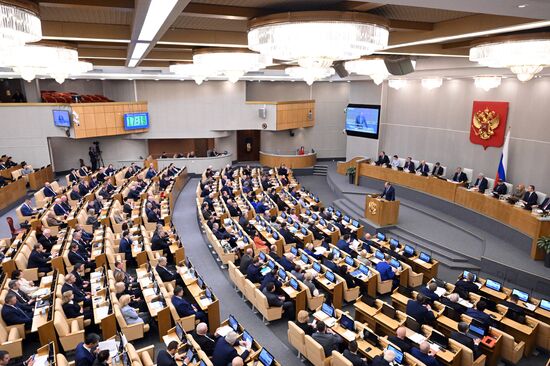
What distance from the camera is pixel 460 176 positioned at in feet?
48.0

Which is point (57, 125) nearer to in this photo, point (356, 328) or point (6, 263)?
point (6, 263)

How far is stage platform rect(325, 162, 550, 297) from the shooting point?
10.1 m

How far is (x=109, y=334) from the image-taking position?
716 cm

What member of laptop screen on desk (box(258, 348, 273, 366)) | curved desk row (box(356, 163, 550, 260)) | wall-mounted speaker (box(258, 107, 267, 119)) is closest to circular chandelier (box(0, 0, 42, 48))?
laptop screen on desk (box(258, 348, 273, 366))

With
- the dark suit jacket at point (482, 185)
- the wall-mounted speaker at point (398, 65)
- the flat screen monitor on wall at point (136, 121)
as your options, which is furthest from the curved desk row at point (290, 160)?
the wall-mounted speaker at point (398, 65)

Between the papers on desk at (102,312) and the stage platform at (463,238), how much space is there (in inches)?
353

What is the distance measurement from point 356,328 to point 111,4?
6726 mm

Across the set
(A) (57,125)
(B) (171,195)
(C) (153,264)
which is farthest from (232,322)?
(A) (57,125)

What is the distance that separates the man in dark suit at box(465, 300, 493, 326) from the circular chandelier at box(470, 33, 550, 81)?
15.7ft

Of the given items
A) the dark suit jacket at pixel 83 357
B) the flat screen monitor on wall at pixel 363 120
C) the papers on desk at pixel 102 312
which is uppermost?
the flat screen monitor on wall at pixel 363 120

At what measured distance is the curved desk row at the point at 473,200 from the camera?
10.5m

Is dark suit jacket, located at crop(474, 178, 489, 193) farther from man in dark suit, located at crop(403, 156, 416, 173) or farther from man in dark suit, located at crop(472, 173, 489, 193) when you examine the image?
man in dark suit, located at crop(403, 156, 416, 173)

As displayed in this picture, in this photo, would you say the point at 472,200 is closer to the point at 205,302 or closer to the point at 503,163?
the point at 503,163

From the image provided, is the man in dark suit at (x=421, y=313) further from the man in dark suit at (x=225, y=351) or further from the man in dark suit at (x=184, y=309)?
the man in dark suit at (x=184, y=309)
